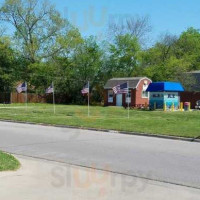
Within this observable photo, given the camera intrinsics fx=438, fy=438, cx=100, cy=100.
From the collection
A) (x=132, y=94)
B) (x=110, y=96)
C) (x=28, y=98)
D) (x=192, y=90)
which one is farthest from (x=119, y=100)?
(x=28, y=98)

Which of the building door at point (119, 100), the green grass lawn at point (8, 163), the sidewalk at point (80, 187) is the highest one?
the building door at point (119, 100)

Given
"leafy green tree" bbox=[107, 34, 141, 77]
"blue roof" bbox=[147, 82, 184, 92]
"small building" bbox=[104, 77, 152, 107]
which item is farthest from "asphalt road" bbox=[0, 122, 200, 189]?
"leafy green tree" bbox=[107, 34, 141, 77]

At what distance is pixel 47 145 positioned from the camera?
14.4 metres

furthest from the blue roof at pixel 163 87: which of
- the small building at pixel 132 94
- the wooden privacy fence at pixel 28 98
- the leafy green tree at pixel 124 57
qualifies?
the wooden privacy fence at pixel 28 98

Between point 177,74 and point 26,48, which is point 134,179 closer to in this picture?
point 177,74

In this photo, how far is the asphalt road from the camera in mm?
9547

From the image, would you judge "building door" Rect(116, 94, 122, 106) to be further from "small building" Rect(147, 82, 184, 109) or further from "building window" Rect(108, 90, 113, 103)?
"small building" Rect(147, 82, 184, 109)

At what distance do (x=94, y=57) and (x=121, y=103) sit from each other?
42.7ft

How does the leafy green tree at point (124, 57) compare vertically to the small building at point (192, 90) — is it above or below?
above

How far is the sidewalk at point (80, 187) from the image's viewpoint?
701cm

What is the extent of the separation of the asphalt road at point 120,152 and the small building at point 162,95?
27.6 meters

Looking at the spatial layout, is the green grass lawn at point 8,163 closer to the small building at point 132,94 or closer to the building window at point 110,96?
the small building at point 132,94

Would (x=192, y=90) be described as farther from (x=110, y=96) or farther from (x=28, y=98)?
(x=28, y=98)

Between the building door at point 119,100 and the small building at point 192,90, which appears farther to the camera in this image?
the building door at point 119,100
